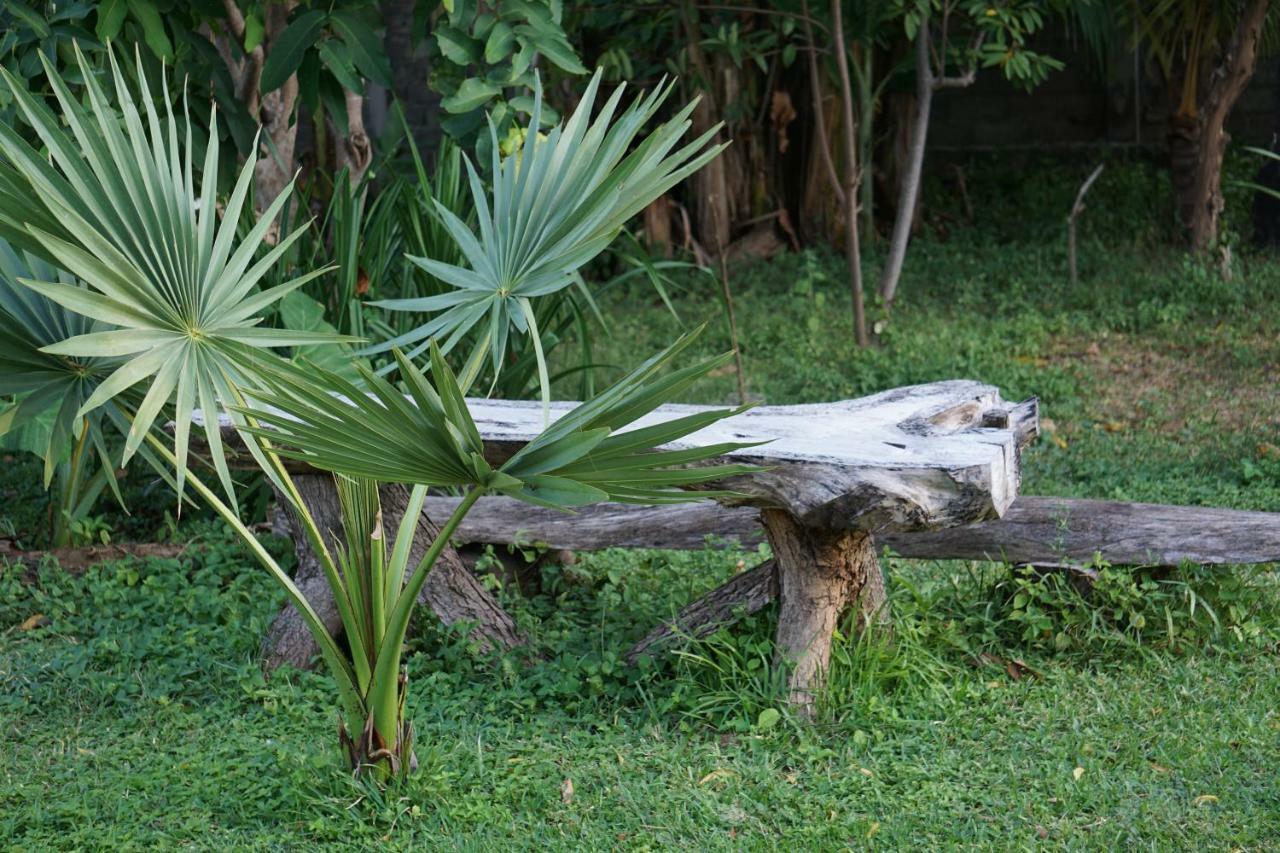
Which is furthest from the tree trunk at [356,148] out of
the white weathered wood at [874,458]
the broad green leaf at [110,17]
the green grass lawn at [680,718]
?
the white weathered wood at [874,458]

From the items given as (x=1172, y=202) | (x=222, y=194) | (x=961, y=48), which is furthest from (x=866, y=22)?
(x=222, y=194)

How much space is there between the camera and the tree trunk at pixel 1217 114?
23.9ft

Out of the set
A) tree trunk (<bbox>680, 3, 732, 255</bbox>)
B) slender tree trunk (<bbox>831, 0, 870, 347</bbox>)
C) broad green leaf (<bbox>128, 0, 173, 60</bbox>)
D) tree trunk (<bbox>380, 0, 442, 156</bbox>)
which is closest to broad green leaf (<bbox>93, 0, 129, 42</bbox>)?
broad green leaf (<bbox>128, 0, 173, 60</bbox>)

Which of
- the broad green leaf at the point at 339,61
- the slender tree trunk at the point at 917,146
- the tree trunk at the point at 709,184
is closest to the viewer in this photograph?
the broad green leaf at the point at 339,61

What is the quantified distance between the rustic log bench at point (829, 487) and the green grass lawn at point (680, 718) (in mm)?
115

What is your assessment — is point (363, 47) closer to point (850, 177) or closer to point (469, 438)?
point (469, 438)

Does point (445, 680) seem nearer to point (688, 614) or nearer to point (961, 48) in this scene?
point (688, 614)

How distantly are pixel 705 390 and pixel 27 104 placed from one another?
4.67 m

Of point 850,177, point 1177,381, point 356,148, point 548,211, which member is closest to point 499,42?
point 548,211

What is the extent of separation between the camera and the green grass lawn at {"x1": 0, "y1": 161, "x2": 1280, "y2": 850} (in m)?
2.96

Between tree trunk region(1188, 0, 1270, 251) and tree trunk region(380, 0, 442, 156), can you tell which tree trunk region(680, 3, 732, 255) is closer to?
tree trunk region(380, 0, 442, 156)

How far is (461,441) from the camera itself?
7.88 ft

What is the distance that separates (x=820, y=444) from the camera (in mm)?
3248

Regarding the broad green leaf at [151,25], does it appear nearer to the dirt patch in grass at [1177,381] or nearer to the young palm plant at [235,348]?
the young palm plant at [235,348]
